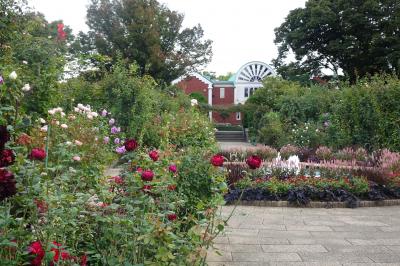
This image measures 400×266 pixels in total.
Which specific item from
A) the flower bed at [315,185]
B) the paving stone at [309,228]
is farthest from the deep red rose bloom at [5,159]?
the flower bed at [315,185]

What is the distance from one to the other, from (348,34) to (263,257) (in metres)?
31.7

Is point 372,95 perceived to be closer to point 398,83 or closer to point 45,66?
point 398,83

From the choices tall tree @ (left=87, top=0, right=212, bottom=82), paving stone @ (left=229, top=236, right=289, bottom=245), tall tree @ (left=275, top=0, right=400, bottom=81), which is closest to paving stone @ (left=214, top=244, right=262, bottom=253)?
paving stone @ (left=229, top=236, right=289, bottom=245)

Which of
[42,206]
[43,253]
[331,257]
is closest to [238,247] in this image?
[331,257]

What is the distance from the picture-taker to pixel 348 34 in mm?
33000

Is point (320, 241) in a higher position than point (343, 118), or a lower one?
lower

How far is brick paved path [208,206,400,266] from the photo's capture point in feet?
14.5

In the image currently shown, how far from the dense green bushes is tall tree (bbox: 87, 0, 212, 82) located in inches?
309

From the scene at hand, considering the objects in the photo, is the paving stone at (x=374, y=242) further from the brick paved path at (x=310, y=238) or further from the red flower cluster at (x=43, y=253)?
the red flower cluster at (x=43, y=253)

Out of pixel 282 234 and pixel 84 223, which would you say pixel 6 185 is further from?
pixel 282 234

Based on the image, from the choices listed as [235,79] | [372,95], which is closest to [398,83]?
[372,95]

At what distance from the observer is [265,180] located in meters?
7.97

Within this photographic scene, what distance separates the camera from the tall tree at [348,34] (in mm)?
30495

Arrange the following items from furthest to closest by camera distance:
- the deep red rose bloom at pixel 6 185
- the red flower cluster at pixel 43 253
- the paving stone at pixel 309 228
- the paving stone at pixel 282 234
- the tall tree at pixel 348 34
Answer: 1. the tall tree at pixel 348 34
2. the paving stone at pixel 309 228
3. the paving stone at pixel 282 234
4. the red flower cluster at pixel 43 253
5. the deep red rose bloom at pixel 6 185
